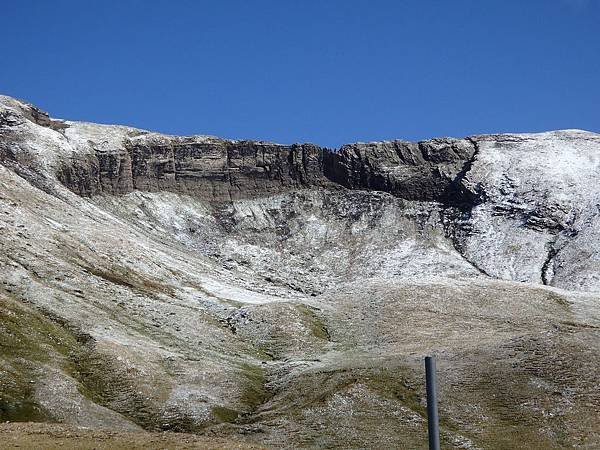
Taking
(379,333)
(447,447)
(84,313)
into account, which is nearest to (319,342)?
(379,333)

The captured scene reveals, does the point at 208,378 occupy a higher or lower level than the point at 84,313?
lower

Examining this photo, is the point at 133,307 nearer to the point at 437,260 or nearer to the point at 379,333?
the point at 379,333

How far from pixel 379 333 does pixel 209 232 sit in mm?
88724

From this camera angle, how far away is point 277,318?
111188 millimetres

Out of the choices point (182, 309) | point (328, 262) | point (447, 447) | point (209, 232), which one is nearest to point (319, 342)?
point (182, 309)

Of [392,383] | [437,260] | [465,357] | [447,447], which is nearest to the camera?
[447,447]

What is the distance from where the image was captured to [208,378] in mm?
85375

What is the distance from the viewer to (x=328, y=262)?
180 meters

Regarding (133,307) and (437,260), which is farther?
(437,260)

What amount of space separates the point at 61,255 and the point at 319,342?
4306 centimetres

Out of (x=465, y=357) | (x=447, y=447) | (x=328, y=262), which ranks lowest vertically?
(x=447, y=447)

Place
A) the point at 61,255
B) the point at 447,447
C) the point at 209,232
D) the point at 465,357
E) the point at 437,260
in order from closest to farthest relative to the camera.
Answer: the point at 447,447 < the point at 465,357 < the point at 61,255 < the point at 437,260 < the point at 209,232

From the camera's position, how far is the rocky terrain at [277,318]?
70.4 metres

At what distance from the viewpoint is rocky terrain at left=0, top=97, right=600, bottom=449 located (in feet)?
231
